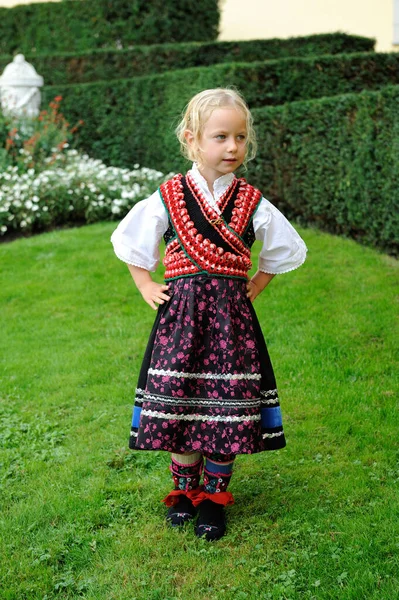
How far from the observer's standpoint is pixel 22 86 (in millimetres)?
11195

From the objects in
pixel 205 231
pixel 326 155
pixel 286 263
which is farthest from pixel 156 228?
pixel 326 155

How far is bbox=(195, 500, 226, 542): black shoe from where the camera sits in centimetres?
275

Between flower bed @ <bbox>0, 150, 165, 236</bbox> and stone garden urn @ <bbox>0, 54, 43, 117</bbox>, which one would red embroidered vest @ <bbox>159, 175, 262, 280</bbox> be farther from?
stone garden urn @ <bbox>0, 54, 43, 117</bbox>

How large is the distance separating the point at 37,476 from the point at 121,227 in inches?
48.2

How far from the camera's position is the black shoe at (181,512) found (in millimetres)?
2871

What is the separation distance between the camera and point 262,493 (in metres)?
3.09

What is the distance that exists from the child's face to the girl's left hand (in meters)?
0.41

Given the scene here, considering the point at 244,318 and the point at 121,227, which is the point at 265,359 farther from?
the point at 121,227

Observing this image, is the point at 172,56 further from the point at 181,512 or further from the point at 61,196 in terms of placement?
the point at 181,512

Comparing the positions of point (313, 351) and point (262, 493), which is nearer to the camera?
point (262, 493)

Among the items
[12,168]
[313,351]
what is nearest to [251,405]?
[313,351]

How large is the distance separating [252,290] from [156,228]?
409 mm

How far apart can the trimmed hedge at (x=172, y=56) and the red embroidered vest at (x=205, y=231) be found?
8.82m

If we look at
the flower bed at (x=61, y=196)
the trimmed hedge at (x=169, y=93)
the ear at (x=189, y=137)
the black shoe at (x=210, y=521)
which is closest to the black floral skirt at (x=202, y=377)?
the black shoe at (x=210, y=521)
